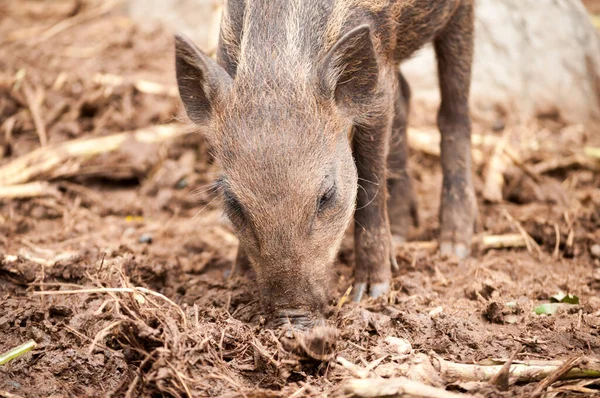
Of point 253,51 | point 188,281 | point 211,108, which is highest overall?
point 253,51

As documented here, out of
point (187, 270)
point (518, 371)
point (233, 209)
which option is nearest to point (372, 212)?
point (233, 209)

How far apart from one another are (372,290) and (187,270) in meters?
1.35

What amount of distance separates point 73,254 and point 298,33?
6.44 feet

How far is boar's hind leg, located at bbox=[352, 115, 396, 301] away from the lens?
14.8 ft

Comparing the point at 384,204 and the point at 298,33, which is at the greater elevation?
the point at 298,33

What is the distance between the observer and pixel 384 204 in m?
4.71

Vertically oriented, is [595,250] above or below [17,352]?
above

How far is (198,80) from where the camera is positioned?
13.6ft

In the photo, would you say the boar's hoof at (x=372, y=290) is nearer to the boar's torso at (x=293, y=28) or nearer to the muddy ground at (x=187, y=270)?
the muddy ground at (x=187, y=270)

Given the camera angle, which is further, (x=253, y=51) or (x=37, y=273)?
(x=37, y=273)

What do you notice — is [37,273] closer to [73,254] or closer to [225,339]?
[73,254]

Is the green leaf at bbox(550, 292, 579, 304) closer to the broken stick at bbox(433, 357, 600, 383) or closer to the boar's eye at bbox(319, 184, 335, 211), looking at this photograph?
the broken stick at bbox(433, 357, 600, 383)

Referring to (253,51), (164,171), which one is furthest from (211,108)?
Answer: (164,171)

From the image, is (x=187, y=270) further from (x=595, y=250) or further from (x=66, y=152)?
(x=595, y=250)
